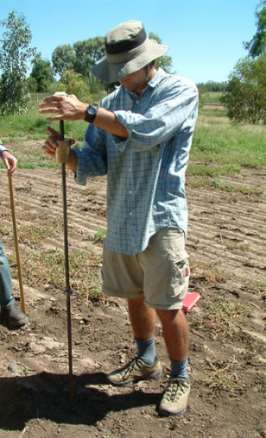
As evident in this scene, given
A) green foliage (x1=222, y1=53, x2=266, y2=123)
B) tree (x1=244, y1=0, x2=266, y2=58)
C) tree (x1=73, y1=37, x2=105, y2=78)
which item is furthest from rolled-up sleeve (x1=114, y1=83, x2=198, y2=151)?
tree (x1=73, y1=37, x2=105, y2=78)

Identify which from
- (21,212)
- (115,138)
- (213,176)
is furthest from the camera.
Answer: (213,176)

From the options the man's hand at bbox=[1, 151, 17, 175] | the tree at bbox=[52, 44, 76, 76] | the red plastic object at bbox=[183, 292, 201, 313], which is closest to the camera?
the man's hand at bbox=[1, 151, 17, 175]

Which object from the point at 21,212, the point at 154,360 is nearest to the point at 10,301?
the point at 154,360

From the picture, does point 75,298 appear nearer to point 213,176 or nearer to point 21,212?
point 21,212

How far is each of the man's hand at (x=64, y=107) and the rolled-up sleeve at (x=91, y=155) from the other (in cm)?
50

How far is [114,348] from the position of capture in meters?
3.67

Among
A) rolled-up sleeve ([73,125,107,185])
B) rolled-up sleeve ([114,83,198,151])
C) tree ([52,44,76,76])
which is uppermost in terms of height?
rolled-up sleeve ([114,83,198,151])

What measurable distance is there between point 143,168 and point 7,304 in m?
1.90

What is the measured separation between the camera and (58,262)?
516cm

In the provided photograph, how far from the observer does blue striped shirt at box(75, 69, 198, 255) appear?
2.45 m

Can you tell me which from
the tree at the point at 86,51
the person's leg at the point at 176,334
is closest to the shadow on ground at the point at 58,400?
the person's leg at the point at 176,334

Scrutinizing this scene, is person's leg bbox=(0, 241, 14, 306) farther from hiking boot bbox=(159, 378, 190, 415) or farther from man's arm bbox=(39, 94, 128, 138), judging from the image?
man's arm bbox=(39, 94, 128, 138)

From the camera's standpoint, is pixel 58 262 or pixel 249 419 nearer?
pixel 249 419

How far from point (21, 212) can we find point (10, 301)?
3.33 meters
